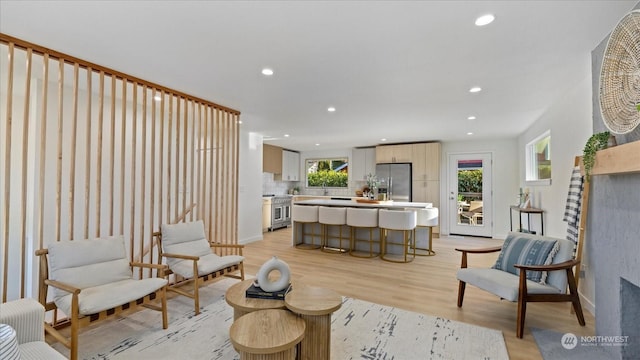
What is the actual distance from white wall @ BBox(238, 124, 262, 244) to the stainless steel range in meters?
1.29

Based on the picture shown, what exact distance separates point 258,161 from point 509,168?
5637 mm

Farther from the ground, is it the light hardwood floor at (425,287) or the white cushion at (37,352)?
the white cushion at (37,352)

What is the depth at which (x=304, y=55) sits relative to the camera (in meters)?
2.56

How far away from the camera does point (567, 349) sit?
2221 millimetres

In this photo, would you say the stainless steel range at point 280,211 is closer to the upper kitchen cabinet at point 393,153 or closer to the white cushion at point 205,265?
the upper kitchen cabinet at point 393,153

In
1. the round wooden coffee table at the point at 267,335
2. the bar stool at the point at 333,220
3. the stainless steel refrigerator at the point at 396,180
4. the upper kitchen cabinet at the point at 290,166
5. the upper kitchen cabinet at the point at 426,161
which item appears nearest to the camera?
the round wooden coffee table at the point at 267,335

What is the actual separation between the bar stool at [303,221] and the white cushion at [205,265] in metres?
2.16

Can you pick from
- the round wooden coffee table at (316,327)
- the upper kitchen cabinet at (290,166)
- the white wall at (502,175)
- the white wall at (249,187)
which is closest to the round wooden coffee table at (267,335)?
the round wooden coffee table at (316,327)

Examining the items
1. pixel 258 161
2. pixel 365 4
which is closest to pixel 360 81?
pixel 365 4

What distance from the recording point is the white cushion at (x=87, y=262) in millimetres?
2344

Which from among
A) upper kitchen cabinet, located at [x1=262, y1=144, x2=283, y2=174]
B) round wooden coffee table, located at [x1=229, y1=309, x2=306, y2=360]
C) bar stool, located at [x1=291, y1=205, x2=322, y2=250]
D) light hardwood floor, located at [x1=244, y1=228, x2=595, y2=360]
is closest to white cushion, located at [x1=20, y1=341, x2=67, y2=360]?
round wooden coffee table, located at [x1=229, y1=309, x2=306, y2=360]

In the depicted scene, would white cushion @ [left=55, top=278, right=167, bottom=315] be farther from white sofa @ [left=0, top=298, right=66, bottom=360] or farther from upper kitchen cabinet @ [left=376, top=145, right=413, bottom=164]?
upper kitchen cabinet @ [left=376, top=145, right=413, bottom=164]

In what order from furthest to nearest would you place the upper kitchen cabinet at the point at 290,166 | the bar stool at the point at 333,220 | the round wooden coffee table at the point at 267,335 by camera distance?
1. the upper kitchen cabinet at the point at 290,166
2. the bar stool at the point at 333,220
3. the round wooden coffee table at the point at 267,335

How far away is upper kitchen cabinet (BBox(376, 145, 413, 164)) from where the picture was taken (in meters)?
7.26
